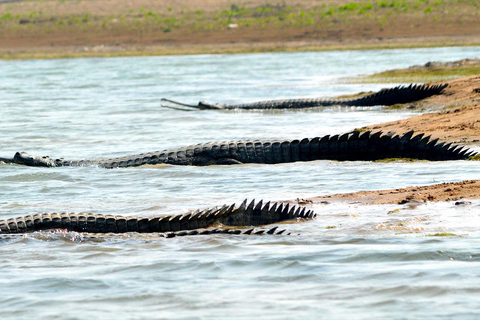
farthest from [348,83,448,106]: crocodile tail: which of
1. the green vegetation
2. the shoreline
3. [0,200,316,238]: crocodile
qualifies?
the green vegetation

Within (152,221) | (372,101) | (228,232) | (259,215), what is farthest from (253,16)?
(228,232)

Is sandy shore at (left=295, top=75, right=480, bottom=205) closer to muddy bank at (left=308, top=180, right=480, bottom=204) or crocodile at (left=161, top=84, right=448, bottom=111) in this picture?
muddy bank at (left=308, top=180, right=480, bottom=204)

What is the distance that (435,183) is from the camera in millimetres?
7543

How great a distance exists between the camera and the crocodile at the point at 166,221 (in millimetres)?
5949

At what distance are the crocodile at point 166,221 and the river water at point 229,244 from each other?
0.30 feet

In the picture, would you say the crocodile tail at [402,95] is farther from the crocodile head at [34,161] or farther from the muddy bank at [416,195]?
the muddy bank at [416,195]

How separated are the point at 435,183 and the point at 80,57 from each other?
38870 mm

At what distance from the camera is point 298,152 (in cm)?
959

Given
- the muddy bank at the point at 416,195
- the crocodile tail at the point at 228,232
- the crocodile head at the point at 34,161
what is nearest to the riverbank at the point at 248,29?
the crocodile head at the point at 34,161

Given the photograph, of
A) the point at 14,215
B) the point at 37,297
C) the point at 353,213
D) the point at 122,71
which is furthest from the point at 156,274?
the point at 122,71

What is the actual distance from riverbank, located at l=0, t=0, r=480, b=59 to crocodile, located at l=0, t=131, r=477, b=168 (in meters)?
31.4

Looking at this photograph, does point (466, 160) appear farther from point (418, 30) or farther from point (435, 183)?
point (418, 30)

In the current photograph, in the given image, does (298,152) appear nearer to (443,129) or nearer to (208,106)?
(443,129)

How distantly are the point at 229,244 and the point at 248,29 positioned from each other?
142ft
